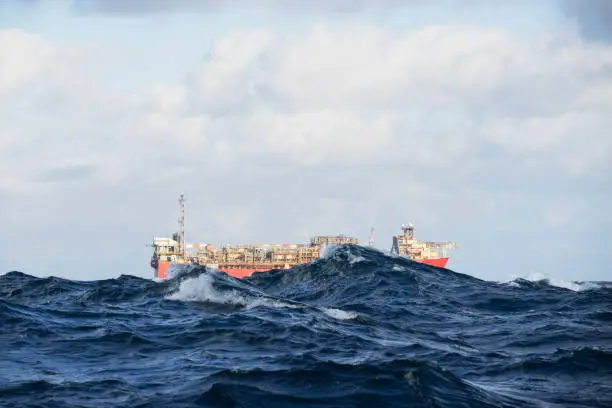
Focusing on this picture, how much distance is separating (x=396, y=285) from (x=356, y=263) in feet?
26.3

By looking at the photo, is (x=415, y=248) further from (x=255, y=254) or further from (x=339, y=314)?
(x=339, y=314)

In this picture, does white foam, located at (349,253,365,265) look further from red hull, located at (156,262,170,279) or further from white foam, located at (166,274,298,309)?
red hull, located at (156,262,170,279)

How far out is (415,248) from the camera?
131750 mm

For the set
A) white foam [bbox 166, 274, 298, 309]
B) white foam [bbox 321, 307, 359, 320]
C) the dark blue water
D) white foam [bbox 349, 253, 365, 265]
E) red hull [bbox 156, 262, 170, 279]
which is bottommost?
the dark blue water

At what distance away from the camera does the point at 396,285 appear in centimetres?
4388

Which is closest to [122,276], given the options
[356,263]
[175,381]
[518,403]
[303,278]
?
[303,278]

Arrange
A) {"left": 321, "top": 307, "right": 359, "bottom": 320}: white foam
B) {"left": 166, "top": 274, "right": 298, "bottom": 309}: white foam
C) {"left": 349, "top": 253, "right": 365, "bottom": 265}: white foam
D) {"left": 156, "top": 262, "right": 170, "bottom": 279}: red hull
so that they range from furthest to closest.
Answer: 1. {"left": 156, "top": 262, "right": 170, "bottom": 279}: red hull
2. {"left": 349, "top": 253, "right": 365, "bottom": 265}: white foam
3. {"left": 166, "top": 274, "right": 298, "bottom": 309}: white foam
4. {"left": 321, "top": 307, "right": 359, "bottom": 320}: white foam

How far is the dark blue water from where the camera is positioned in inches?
644

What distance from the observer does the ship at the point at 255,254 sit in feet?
413

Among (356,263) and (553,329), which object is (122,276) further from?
(553,329)

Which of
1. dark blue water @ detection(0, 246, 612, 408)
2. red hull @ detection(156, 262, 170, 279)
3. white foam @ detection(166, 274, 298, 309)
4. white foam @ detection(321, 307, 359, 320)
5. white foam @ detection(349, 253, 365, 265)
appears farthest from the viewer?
red hull @ detection(156, 262, 170, 279)

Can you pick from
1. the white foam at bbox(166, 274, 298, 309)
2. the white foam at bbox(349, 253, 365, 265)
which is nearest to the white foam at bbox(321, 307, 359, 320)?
the white foam at bbox(166, 274, 298, 309)

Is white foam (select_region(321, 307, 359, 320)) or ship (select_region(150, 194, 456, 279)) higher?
ship (select_region(150, 194, 456, 279))

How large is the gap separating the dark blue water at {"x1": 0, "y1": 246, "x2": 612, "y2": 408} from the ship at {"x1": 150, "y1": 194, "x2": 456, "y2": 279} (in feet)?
282
